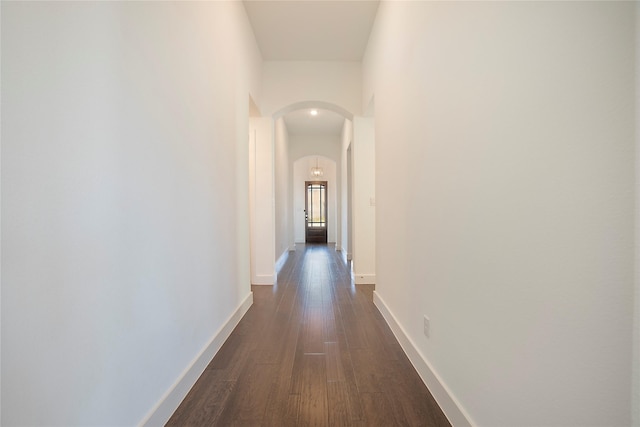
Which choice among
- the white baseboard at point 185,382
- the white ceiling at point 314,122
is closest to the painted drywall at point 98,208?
the white baseboard at point 185,382

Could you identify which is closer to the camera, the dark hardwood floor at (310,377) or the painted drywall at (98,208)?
the painted drywall at (98,208)

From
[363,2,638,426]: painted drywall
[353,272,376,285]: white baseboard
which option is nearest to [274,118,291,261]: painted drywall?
[353,272,376,285]: white baseboard

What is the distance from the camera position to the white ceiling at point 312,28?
307 centimetres

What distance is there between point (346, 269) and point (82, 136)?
15.7 ft

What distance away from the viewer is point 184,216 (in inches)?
67.2

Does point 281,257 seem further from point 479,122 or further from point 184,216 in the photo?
point 479,122

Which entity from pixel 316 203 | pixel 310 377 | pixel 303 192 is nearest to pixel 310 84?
pixel 310 377

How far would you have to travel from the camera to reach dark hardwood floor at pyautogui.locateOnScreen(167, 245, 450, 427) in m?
1.51

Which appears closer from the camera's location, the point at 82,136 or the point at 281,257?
the point at 82,136

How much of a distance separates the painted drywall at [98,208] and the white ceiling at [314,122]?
14.7 feet

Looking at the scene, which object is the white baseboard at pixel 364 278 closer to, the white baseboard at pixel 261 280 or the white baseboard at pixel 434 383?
the white baseboard at pixel 261 280

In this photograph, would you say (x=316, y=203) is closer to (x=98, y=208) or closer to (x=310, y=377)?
(x=310, y=377)

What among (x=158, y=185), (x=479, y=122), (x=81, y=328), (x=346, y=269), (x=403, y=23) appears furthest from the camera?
(x=346, y=269)

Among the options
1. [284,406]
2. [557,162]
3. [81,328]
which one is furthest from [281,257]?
[557,162]
